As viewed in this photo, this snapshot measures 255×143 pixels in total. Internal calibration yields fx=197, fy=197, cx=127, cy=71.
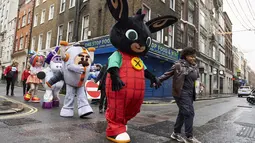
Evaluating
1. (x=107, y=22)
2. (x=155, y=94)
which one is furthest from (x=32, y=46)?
(x=155, y=94)

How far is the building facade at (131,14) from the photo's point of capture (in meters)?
15.0

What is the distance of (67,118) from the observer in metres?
5.40

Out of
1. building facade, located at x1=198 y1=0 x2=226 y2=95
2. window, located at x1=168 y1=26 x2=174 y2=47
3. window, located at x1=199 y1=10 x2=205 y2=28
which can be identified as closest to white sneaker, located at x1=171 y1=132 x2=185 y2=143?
window, located at x1=168 y1=26 x2=174 y2=47

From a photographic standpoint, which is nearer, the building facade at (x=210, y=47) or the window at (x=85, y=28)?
the window at (x=85, y=28)

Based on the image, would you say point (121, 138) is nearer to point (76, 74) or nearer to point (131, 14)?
point (76, 74)

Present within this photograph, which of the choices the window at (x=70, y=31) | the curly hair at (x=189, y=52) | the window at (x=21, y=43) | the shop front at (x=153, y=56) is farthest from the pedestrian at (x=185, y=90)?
the window at (x=21, y=43)

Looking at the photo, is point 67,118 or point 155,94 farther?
point 155,94

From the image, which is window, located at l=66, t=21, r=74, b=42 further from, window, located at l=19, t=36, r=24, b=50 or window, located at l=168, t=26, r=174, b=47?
→ window, located at l=19, t=36, r=24, b=50

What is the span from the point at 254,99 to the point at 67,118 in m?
13.5

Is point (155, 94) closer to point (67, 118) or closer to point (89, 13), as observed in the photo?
point (89, 13)

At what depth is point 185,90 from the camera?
383cm

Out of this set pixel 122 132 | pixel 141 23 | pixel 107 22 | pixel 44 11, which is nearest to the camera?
pixel 122 132

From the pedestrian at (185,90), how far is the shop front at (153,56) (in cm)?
1029

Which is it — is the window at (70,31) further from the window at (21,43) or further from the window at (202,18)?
the window at (202,18)
